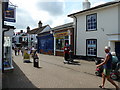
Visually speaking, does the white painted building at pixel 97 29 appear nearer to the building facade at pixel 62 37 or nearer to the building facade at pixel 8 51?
the building facade at pixel 62 37

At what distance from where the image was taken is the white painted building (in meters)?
12.8

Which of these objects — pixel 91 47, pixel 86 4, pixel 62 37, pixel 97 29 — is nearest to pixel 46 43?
pixel 62 37

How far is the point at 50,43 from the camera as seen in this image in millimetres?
23547

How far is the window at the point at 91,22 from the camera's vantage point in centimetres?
1505

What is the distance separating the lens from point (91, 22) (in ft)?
50.7

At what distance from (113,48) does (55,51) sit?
1065cm

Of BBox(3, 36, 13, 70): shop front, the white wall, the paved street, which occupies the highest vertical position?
the white wall

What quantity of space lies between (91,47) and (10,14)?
33.4ft

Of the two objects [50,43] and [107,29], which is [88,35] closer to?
[107,29]

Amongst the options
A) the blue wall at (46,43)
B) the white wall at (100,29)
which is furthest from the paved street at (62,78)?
the blue wall at (46,43)

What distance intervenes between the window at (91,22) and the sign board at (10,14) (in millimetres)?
9768

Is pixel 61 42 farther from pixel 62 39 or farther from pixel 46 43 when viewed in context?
pixel 46 43

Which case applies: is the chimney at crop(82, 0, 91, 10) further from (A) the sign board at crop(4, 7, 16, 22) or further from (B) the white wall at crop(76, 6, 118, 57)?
(A) the sign board at crop(4, 7, 16, 22)

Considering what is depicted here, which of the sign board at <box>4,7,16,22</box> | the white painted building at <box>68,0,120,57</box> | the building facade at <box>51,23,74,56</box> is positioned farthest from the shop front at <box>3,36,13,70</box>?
the building facade at <box>51,23,74,56</box>
